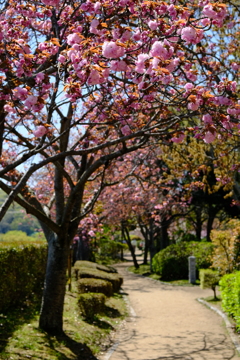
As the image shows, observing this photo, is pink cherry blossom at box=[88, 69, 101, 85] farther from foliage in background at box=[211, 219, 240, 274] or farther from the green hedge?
Answer: foliage in background at box=[211, 219, 240, 274]

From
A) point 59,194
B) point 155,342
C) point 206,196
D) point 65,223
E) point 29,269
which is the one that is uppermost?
point 206,196

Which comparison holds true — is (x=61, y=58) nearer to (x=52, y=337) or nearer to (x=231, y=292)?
(x=52, y=337)

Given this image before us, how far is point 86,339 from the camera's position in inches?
308

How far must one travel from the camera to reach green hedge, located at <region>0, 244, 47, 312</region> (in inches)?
350

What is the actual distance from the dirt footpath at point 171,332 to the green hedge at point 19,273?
113 inches

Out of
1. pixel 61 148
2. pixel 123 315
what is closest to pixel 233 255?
pixel 123 315

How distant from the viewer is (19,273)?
1002cm

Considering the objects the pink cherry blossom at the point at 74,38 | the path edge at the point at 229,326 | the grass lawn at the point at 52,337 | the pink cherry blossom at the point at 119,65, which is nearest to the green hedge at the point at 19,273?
the grass lawn at the point at 52,337

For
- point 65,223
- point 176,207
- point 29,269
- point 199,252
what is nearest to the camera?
point 65,223

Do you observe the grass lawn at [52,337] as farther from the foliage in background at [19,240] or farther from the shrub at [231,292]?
the shrub at [231,292]

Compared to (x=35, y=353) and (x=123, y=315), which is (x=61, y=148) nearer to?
(x=35, y=353)

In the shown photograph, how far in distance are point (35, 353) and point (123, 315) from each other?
16.6 ft

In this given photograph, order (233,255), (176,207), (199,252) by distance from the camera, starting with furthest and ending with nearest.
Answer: (176,207)
(199,252)
(233,255)

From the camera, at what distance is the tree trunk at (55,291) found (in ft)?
25.1
